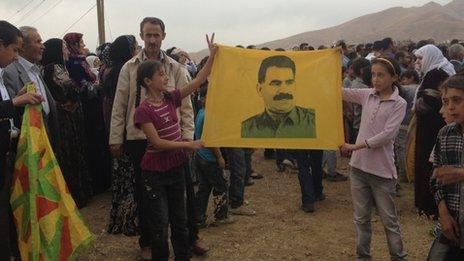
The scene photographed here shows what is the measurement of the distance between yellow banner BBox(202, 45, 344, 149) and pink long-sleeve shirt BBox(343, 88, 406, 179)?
0.82 ft

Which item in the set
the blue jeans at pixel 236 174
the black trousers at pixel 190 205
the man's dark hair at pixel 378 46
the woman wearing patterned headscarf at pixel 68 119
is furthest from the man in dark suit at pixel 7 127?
the man's dark hair at pixel 378 46

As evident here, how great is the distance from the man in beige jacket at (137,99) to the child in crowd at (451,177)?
7.59 ft

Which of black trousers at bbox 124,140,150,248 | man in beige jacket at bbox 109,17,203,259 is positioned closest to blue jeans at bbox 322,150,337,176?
man in beige jacket at bbox 109,17,203,259

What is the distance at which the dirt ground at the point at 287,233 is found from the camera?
5.12 m

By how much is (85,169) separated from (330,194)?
359 centimetres

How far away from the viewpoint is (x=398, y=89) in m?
4.48

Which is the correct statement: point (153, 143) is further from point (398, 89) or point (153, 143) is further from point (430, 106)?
point (430, 106)

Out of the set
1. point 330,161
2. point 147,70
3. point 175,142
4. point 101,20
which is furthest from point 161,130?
point 101,20

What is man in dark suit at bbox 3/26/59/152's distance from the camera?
14.6 ft

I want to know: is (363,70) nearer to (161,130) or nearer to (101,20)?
(161,130)

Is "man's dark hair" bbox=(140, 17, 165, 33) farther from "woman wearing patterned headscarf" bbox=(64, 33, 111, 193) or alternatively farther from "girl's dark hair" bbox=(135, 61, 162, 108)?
"woman wearing patterned headscarf" bbox=(64, 33, 111, 193)

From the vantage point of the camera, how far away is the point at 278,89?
180 inches

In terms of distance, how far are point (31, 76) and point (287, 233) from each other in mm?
3237

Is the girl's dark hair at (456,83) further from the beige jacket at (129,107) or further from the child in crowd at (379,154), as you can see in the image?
the beige jacket at (129,107)
